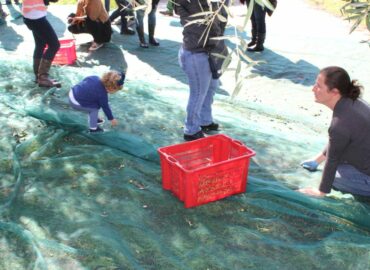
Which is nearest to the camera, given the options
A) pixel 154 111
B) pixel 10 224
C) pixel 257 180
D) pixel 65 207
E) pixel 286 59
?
pixel 10 224

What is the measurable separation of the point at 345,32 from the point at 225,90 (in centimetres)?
385

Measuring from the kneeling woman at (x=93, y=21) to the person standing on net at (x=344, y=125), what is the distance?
517 centimetres

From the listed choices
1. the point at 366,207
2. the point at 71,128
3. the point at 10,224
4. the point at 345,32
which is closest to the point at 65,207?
the point at 10,224

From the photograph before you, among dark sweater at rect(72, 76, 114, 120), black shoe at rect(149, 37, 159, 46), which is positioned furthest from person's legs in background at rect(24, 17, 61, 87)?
black shoe at rect(149, 37, 159, 46)

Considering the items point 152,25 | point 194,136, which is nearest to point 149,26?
point 152,25

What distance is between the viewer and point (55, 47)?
4.92 metres

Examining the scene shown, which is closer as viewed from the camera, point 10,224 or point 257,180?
point 10,224

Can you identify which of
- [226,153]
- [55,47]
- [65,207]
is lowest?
[65,207]

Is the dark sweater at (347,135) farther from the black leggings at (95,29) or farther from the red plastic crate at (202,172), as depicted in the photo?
the black leggings at (95,29)

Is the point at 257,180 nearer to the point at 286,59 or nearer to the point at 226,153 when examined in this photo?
the point at 226,153

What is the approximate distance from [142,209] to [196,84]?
48.5 inches

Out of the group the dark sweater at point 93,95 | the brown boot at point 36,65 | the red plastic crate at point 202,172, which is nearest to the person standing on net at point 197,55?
the red plastic crate at point 202,172

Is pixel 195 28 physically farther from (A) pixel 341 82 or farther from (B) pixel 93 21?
(B) pixel 93 21

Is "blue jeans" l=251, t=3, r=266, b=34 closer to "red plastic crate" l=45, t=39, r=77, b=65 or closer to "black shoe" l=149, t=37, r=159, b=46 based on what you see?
"black shoe" l=149, t=37, r=159, b=46
